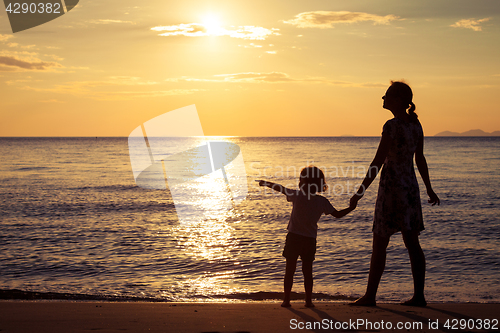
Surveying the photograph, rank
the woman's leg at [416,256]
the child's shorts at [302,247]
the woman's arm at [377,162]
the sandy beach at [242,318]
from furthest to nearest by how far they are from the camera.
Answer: the child's shorts at [302,247], the woman's leg at [416,256], the woman's arm at [377,162], the sandy beach at [242,318]

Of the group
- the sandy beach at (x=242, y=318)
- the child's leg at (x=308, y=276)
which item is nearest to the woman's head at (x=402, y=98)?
the child's leg at (x=308, y=276)

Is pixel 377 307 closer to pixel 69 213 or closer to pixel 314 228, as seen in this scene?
pixel 314 228

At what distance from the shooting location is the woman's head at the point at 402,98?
3.77 metres

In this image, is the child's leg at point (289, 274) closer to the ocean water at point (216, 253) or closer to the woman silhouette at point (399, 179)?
the woman silhouette at point (399, 179)

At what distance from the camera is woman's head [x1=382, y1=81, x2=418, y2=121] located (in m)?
3.77

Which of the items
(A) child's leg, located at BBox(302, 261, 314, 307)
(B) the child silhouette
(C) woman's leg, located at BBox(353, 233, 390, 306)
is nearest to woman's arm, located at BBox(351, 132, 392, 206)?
(B) the child silhouette

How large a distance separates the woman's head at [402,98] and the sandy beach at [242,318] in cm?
190

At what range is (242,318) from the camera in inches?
142

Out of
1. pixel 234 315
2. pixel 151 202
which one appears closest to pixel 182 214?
pixel 151 202

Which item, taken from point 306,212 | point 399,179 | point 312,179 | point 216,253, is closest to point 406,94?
point 399,179

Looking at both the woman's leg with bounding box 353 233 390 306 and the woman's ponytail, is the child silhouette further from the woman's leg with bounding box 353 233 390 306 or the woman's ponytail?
the woman's ponytail

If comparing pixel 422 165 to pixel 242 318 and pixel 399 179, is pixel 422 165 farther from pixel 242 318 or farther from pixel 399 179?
pixel 242 318

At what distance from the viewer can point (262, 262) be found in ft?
Answer: 23.4

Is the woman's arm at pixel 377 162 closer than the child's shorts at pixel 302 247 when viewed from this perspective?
Yes
